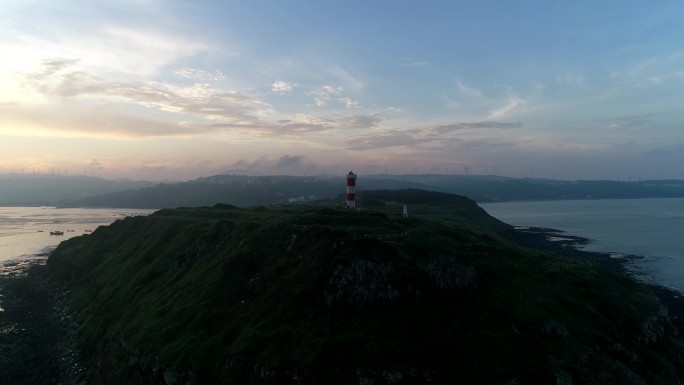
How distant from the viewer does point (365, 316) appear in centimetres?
3547

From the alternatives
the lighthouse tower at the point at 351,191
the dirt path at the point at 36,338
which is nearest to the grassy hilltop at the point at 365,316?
the dirt path at the point at 36,338

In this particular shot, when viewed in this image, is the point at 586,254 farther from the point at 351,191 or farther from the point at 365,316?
the point at 365,316

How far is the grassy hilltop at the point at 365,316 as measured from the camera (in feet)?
103

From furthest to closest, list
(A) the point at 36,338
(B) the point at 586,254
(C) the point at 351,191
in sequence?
1. (B) the point at 586,254
2. (C) the point at 351,191
3. (A) the point at 36,338

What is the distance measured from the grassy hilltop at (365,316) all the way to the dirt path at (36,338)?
2205 millimetres

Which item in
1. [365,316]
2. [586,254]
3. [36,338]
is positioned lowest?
[36,338]

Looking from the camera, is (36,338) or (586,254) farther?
(586,254)

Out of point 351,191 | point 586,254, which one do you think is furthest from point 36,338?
point 586,254

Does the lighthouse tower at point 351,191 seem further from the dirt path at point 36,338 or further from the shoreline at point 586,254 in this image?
the shoreline at point 586,254

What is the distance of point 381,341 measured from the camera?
32031 millimetres

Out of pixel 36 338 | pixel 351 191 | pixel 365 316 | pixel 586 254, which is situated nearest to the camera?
pixel 365 316

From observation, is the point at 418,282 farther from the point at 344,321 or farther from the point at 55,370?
the point at 55,370

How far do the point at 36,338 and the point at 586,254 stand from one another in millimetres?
108287

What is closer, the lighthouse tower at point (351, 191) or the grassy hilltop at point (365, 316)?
the grassy hilltop at point (365, 316)
